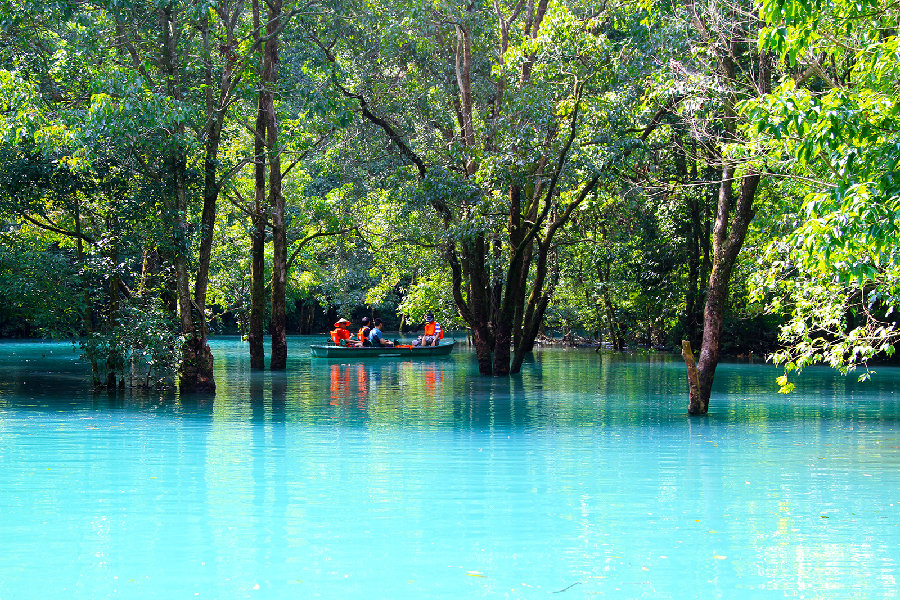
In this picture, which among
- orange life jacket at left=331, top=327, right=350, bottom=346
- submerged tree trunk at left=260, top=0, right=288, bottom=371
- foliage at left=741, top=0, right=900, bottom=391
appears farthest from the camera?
orange life jacket at left=331, top=327, right=350, bottom=346

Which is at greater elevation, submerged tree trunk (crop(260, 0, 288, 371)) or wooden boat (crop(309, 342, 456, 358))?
submerged tree trunk (crop(260, 0, 288, 371))

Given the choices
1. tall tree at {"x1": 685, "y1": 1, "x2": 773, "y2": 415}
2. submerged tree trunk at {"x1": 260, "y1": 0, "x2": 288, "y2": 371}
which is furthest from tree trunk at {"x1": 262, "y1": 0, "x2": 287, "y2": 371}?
tall tree at {"x1": 685, "y1": 1, "x2": 773, "y2": 415}

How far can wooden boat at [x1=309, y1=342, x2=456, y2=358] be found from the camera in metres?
38.5

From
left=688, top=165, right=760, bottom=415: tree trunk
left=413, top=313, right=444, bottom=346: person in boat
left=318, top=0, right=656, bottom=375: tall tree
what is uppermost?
left=318, top=0, right=656, bottom=375: tall tree

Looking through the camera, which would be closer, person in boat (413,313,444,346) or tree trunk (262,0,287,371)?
tree trunk (262,0,287,371)

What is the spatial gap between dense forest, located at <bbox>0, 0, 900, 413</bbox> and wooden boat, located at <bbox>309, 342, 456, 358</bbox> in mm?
5405

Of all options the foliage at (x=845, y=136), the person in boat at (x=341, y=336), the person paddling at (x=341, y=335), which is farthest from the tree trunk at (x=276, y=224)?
the foliage at (x=845, y=136)

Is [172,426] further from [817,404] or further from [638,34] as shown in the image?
[817,404]

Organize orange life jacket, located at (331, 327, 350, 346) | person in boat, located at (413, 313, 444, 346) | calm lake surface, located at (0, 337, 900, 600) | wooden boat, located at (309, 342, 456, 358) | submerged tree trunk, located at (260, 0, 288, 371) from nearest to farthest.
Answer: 1. calm lake surface, located at (0, 337, 900, 600)
2. submerged tree trunk, located at (260, 0, 288, 371)
3. wooden boat, located at (309, 342, 456, 358)
4. orange life jacket, located at (331, 327, 350, 346)
5. person in boat, located at (413, 313, 444, 346)

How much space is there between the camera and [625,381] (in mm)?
27359

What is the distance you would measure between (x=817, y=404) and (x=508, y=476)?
1210cm

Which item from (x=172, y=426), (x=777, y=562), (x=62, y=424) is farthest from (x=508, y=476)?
(x=62, y=424)

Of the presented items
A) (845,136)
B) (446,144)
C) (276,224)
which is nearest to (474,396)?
(446,144)

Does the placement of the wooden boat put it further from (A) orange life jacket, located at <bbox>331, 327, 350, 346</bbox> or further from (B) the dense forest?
(B) the dense forest
